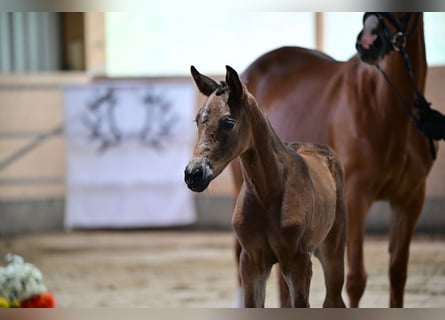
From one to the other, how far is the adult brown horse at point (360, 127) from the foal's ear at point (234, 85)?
0.57 meters

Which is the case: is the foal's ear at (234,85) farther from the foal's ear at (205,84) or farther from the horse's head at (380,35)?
→ the horse's head at (380,35)

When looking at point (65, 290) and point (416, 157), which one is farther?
point (65, 290)

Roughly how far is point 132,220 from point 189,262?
0.77m

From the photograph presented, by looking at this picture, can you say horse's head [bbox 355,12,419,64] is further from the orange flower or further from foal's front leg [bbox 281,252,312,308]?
the orange flower

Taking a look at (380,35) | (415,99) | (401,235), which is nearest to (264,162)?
(380,35)

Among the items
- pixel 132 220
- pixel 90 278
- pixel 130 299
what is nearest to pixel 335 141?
pixel 130 299

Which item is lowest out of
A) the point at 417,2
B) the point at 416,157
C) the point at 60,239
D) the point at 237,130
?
the point at 60,239

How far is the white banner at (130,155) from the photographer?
4.20 metres

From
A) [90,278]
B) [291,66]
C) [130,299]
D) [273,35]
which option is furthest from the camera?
[273,35]

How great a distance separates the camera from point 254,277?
77 centimetres

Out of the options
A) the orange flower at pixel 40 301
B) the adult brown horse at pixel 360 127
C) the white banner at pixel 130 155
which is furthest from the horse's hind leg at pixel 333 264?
the white banner at pixel 130 155

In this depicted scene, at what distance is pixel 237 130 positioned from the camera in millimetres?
693

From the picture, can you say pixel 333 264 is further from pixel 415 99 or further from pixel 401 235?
pixel 401 235

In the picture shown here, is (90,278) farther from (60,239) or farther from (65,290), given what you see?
(60,239)
